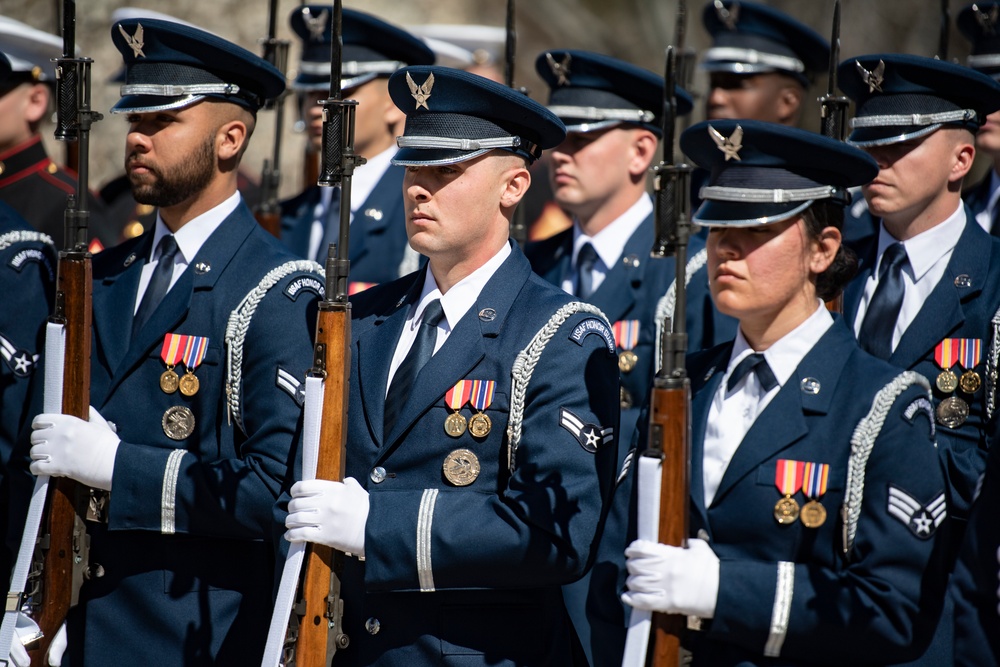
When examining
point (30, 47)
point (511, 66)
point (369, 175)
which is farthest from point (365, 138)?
point (30, 47)

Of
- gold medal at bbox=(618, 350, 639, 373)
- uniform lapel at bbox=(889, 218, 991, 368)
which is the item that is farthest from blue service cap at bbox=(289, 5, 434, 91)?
uniform lapel at bbox=(889, 218, 991, 368)

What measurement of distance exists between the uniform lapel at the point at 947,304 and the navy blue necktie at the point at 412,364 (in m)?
1.89

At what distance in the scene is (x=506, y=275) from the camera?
4965 millimetres

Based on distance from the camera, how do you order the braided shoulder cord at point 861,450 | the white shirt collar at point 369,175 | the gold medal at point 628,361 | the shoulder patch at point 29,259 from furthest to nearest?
the white shirt collar at point 369,175, the gold medal at point 628,361, the shoulder patch at point 29,259, the braided shoulder cord at point 861,450

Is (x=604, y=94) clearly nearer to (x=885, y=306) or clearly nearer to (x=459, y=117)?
(x=885, y=306)

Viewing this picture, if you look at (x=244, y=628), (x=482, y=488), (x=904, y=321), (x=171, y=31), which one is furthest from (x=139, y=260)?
(x=904, y=321)

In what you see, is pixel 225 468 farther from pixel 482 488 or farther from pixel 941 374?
pixel 941 374

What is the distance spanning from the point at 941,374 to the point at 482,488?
2.00 metres

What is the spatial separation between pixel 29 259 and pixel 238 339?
1.38 metres

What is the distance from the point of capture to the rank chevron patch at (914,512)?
160 inches

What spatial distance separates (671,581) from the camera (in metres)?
4.03

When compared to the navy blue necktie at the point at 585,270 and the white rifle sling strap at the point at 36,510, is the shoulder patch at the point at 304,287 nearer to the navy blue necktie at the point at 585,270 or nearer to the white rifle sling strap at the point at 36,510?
the white rifle sling strap at the point at 36,510

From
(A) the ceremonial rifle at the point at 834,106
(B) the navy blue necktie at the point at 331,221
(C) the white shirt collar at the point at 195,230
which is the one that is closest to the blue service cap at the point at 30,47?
(B) the navy blue necktie at the point at 331,221

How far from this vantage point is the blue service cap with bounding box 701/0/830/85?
8.41m
